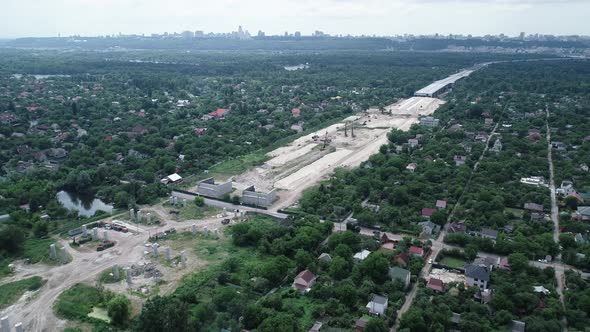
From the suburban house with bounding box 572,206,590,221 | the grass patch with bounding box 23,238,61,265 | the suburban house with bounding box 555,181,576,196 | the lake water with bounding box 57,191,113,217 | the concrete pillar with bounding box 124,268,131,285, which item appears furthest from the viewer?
the lake water with bounding box 57,191,113,217

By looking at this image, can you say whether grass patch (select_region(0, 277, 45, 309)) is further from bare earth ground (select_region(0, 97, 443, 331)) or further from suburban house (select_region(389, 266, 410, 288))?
suburban house (select_region(389, 266, 410, 288))

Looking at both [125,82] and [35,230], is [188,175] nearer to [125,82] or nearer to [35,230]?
[35,230]

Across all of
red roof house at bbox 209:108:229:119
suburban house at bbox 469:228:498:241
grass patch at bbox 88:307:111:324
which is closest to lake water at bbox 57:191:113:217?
grass patch at bbox 88:307:111:324

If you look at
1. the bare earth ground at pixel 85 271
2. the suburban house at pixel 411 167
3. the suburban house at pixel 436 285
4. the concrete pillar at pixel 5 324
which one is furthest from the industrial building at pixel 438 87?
the concrete pillar at pixel 5 324

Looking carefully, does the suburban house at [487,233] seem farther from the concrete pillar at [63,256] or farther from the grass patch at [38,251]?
the grass patch at [38,251]

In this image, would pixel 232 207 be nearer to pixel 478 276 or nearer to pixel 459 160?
pixel 478 276

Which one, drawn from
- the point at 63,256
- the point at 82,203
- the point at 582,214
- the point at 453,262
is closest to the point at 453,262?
the point at 453,262
